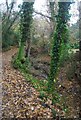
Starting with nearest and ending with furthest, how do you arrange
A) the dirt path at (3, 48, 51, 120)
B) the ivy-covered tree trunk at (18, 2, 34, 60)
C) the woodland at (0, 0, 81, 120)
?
1. the dirt path at (3, 48, 51, 120)
2. the woodland at (0, 0, 81, 120)
3. the ivy-covered tree trunk at (18, 2, 34, 60)

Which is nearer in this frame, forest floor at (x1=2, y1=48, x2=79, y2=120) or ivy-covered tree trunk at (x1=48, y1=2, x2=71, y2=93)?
forest floor at (x1=2, y1=48, x2=79, y2=120)

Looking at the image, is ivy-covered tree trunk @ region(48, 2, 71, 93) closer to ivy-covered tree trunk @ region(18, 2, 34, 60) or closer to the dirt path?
A: the dirt path

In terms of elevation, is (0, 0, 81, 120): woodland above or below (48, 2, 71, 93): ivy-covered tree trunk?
below

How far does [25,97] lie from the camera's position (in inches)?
Answer: 487

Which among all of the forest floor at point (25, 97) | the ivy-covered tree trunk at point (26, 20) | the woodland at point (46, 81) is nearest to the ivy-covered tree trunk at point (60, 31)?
the woodland at point (46, 81)

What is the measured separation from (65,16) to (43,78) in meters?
5.68

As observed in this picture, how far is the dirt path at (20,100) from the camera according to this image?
→ 10.5 metres

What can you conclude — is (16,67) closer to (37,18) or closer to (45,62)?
(45,62)

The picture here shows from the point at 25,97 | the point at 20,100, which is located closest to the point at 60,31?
the point at 25,97

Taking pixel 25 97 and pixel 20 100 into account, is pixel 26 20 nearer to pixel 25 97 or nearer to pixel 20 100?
pixel 25 97

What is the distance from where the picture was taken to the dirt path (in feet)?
34.4

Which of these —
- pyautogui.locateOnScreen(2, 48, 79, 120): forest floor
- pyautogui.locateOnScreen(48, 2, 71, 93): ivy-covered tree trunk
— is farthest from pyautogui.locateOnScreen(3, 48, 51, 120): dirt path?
pyautogui.locateOnScreen(48, 2, 71, 93): ivy-covered tree trunk

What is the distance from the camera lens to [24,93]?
1292 cm

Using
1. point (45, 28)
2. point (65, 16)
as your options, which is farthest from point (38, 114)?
point (45, 28)
